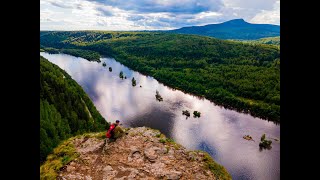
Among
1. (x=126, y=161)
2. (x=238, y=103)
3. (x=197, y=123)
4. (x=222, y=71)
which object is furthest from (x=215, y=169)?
(x=222, y=71)

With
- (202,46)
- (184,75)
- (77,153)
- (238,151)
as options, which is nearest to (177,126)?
(238,151)

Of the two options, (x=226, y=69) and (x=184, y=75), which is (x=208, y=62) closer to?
(x=226, y=69)

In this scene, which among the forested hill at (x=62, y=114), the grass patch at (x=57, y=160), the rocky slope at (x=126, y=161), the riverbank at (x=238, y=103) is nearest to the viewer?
the grass patch at (x=57, y=160)

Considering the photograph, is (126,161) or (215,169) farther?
(215,169)

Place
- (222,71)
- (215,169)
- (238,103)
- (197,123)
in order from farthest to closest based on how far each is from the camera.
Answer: (222,71)
(238,103)
(197,123)
(215,169)

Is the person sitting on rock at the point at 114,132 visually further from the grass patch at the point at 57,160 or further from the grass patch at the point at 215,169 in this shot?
the grass patch at the point at 215,169

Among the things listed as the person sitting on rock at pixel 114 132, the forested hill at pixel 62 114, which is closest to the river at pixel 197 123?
the forested hill at pixel 62 114

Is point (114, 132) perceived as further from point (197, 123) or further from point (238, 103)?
point (238, 103)
